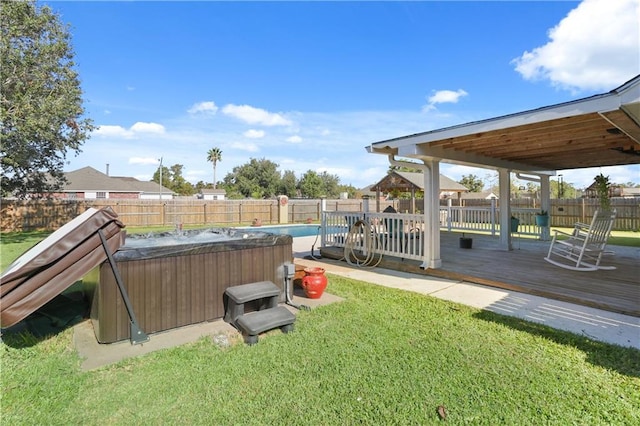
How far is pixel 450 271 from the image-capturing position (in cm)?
535

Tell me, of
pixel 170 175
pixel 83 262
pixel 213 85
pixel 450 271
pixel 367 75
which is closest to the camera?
pixel 83 262

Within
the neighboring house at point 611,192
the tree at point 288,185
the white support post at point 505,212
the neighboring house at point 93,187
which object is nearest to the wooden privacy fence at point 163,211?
the neighboring house at point 93,187

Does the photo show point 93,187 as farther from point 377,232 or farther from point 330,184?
point 330,184

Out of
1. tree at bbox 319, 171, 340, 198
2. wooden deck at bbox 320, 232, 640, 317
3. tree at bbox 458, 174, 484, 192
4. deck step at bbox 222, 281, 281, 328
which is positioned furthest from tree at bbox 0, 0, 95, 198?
tree at bbox 458, 174, 484, 192

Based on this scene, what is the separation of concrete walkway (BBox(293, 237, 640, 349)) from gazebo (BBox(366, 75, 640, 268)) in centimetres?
78

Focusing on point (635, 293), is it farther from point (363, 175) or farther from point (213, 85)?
point (363, 175)

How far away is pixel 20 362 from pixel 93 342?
19.6 inches

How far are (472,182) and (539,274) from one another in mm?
35916

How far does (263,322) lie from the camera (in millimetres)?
3059

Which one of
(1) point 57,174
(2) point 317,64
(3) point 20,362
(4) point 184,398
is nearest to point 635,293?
(4) point 184,398

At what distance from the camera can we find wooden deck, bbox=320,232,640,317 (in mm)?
3912

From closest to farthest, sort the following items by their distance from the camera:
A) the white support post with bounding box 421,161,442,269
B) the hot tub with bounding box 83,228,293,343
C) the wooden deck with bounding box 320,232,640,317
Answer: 1. the hot tub with bounding box 83,228,293,343
2. the wooden deck with bounding box 320,232,640,317
3. the white support post with bounding box 421,161,442,269

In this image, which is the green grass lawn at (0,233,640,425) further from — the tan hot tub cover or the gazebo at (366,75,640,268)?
the gazebo at (366,75,640,268)

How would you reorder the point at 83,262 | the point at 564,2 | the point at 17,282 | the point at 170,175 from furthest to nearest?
the point at 170,175, the point at 564,2, the point at 83,262, the point at 17,282
